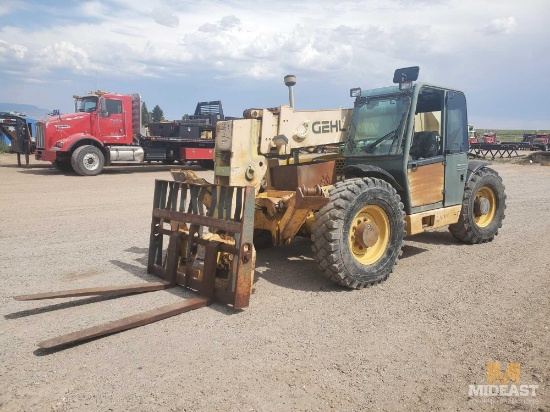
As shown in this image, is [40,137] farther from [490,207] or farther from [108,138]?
[490,207]

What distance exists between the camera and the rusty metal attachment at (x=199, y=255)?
432 cm

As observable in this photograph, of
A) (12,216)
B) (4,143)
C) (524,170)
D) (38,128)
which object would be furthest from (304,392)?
(4,143)

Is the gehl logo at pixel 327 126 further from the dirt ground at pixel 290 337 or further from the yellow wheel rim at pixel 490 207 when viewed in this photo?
the yellow wheel rim at pixel 490 207

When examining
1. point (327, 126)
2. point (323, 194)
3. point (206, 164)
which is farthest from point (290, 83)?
point (206, 164)

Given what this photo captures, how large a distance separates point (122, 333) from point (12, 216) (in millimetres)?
6711

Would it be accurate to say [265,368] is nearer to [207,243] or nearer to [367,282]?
[207,243]

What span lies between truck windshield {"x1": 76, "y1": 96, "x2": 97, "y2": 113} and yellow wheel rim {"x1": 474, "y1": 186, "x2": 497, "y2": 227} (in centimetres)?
1452

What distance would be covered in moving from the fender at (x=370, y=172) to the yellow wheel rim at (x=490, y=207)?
7.53ft

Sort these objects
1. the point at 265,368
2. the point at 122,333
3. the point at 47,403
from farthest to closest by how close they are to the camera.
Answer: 1. the point at 122,333
2. the point at 265,368
3. the point at 47,403

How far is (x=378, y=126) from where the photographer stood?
20.2 ft

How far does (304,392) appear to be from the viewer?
10.0 ft

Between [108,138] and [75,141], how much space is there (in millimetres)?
1417

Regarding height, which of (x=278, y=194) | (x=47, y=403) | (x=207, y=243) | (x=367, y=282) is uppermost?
(x=278, y=194)

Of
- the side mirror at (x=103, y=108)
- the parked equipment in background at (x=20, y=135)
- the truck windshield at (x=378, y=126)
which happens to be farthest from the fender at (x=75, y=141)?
the truck windshield at (x=378, y=126)
